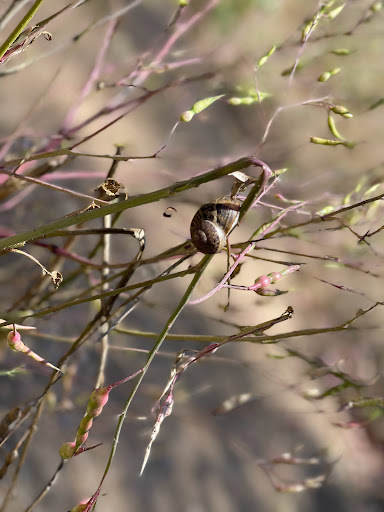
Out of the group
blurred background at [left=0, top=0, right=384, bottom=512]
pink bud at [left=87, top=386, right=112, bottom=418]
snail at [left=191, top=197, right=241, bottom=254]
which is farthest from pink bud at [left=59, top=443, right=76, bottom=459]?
blurred background at [left=0, top=0, right=384, bottom=512]

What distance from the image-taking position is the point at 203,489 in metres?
0.92

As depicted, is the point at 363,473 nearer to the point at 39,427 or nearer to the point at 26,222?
the point at 39,427

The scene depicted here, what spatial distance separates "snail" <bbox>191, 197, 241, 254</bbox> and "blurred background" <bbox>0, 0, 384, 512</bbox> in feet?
1.37

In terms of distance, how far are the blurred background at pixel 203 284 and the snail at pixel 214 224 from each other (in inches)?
16.4

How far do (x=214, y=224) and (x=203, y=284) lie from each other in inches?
15.8

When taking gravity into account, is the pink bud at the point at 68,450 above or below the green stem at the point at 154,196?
below

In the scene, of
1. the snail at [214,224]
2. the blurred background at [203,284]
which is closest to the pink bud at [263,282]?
the snail at [214,224]

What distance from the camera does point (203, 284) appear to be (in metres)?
0.71

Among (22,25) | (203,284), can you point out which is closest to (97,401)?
(22,25)

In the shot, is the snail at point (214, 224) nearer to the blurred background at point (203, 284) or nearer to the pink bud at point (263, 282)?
the pink bud at point (263, 282)

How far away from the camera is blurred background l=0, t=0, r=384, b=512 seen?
0.83 m

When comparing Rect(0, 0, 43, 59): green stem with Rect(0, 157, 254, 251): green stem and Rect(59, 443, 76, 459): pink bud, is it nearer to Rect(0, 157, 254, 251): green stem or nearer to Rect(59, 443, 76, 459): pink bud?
Rect(0, 157, 254, 251): green stem

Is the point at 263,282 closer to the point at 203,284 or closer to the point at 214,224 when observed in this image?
the point at 214,224

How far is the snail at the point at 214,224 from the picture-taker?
0.31 m
